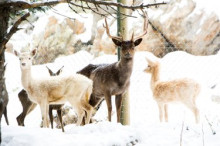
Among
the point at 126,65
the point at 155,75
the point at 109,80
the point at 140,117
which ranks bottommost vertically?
the point at 140,117

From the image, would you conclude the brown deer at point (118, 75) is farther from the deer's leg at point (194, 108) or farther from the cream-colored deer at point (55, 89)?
the deer's leg at point (194, 108)

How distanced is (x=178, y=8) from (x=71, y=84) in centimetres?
654

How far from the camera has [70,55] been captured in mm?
12891

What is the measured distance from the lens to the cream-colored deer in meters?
4.86

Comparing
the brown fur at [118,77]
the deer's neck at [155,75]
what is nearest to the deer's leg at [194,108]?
the deer's neck at [155,75]

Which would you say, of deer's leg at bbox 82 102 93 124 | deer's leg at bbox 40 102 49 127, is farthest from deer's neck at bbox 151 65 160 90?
deer's leg at bbox 40 102 49 127

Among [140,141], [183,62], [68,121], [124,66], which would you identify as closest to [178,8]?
[183,62]

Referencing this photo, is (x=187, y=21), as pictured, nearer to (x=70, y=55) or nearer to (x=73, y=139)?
(x=70, y=55)

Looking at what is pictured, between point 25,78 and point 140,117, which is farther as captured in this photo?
point 140,117

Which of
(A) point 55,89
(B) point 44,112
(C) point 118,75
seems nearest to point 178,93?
(C) point 118,75

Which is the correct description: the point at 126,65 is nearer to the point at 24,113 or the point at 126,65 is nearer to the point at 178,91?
the point at 178,91

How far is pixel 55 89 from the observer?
16.5 ft

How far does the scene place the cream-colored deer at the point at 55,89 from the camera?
15.9 ft

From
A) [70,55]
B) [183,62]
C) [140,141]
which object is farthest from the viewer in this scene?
[70,55]
